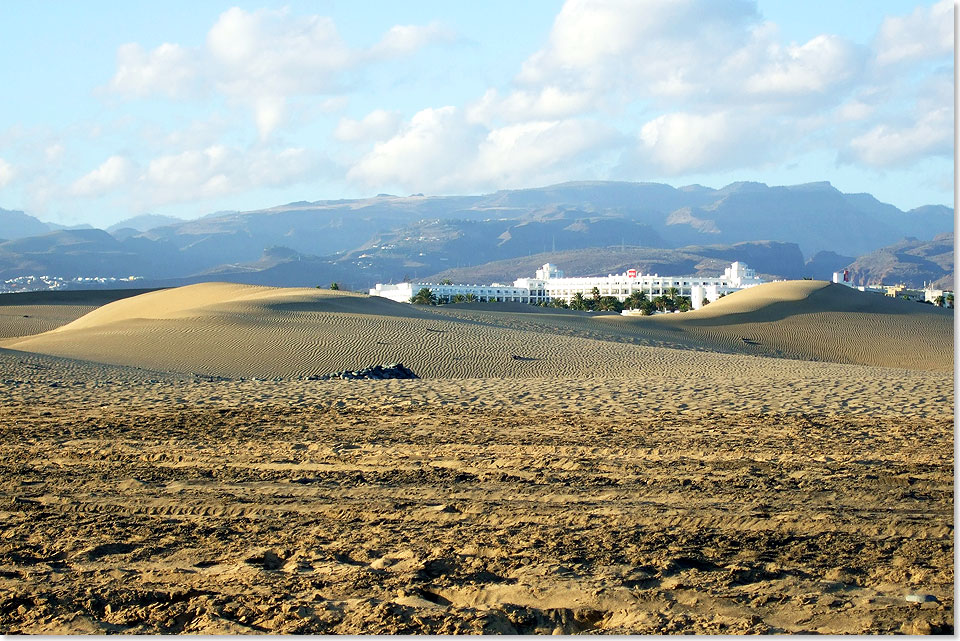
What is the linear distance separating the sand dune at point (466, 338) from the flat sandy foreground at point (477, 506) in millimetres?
7776

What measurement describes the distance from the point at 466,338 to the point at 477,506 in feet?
81.1

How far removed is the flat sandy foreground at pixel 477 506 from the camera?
6305 millimetres

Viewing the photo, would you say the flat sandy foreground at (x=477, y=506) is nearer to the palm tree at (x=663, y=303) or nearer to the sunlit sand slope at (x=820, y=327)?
the sunlit sand slope at (x=820, y=327)

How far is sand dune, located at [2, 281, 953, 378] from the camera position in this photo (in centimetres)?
2788

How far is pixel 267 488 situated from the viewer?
9445 millimetres

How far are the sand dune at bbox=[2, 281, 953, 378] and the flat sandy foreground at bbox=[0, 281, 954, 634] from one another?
7776 millimetres

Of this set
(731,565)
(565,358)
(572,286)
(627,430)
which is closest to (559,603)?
(731,565)

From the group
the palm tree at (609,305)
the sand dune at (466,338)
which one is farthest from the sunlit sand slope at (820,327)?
→ the palm tree at (609,305)

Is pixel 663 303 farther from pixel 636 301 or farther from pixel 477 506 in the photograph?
pixel 477 506

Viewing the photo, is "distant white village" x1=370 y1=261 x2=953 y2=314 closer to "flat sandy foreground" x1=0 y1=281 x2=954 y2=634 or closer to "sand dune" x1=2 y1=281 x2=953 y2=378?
"sand dune" x1=2 y1=281 x2=953 y2=378

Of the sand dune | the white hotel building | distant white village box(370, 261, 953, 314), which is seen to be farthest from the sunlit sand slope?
the white hotel building

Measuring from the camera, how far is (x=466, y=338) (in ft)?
109

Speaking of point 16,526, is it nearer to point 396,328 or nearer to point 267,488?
point 267,488

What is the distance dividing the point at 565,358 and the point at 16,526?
2213cm
